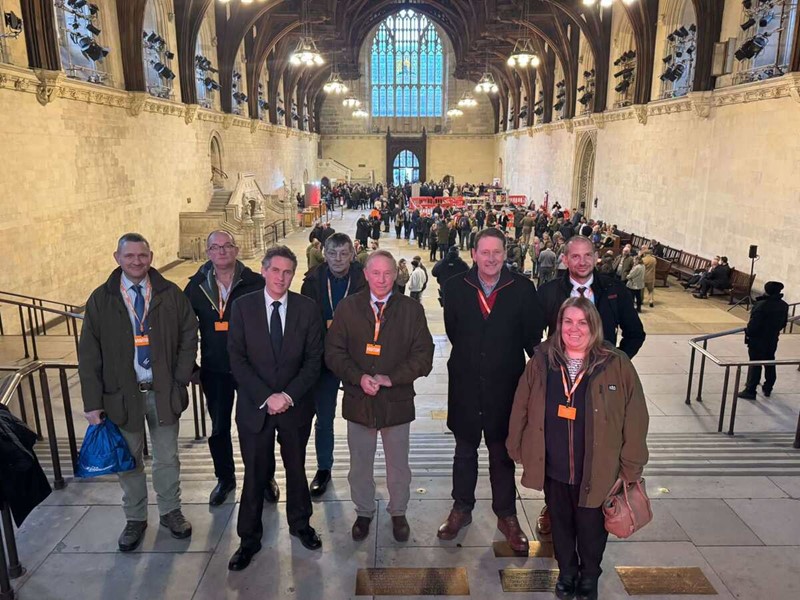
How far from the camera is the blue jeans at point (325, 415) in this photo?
4113 mm

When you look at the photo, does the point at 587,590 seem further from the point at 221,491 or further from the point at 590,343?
the point at 221,491

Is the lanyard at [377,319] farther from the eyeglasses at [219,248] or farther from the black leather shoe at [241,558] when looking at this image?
the black leather shoe at [241,558]

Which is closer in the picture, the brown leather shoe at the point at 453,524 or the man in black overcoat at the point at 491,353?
the man in black overcoat at the point at 491,353

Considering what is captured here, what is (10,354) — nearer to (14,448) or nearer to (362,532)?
(14,448)

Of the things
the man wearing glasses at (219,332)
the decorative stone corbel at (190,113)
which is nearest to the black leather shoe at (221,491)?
the man wearing glasses at (219,332)

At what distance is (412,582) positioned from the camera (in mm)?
3166

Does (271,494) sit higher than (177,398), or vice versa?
(177,398)

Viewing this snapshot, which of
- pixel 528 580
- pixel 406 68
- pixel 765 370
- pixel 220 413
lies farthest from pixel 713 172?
pixel 406 68

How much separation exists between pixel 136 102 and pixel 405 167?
32.4 m

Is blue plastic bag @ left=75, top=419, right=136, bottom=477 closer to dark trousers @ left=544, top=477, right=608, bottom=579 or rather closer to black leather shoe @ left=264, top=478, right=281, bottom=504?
black leather shoe @ left=264, top=478, right=281, bottom=504

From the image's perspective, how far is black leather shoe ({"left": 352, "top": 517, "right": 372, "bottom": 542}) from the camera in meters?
3.52

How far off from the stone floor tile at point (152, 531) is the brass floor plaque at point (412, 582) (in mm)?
957

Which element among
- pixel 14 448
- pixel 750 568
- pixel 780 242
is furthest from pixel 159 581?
pixel 780 242

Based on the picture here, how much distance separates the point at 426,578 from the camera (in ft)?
10.5
